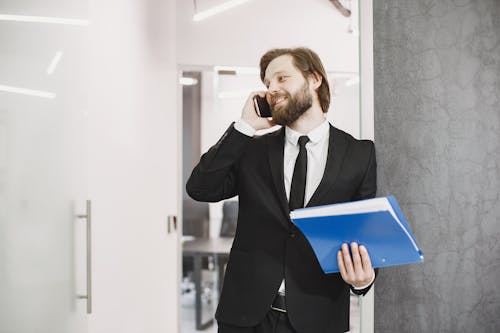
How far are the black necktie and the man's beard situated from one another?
76 mm

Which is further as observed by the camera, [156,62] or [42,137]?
[156,62]

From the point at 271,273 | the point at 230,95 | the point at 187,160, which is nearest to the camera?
the point at 271,273

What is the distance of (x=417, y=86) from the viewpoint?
1477 millimetres

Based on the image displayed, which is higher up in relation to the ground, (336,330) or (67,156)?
(67,156)

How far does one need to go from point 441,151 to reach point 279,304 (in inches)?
27.8

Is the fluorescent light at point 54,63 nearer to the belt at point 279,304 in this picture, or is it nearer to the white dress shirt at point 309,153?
the white dress shirt at point 309,153

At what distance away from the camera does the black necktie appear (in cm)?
129

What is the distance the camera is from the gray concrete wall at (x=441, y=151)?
1471 millimetres

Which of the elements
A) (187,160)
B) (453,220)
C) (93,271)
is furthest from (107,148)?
(187,160)

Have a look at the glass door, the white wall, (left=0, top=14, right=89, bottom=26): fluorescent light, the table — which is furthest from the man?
the table

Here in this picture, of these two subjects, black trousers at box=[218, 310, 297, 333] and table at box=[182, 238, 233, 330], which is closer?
black trousers at box=[218, 310, 297, 333]

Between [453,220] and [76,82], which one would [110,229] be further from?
[453,220]

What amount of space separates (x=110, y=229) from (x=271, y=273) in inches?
38.6

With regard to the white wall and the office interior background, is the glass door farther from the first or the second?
the white wall
